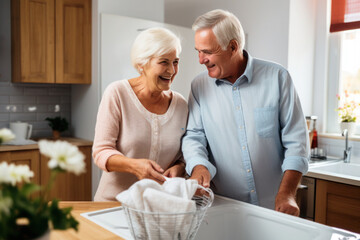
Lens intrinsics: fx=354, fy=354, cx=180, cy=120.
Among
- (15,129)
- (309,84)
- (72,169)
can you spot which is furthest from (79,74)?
(72,169)

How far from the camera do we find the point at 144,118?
1.55 metres

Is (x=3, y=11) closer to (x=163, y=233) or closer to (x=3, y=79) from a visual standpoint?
(x=3, y=79)

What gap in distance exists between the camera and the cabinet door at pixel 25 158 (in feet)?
9.05

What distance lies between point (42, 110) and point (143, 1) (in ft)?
4.72

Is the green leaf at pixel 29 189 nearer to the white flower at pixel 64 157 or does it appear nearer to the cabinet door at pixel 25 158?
→ the white flower at pixel 64 157

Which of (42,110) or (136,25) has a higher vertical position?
(136,25)

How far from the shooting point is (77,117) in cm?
350

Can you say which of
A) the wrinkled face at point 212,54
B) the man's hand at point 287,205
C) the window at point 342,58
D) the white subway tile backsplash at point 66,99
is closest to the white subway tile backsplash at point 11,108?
the white subway tile backsplash at point 66,99

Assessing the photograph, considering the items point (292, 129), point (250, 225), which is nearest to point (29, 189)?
point (250, 225)

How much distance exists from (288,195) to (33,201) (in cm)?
115

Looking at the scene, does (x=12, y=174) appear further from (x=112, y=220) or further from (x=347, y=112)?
(x=347, y=112)

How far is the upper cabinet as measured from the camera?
295cm

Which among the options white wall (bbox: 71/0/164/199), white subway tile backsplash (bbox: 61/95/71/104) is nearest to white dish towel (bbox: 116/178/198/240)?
white wall (bbox: 71/0/164/199)

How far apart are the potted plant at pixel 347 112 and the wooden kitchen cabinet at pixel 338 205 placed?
753mm
